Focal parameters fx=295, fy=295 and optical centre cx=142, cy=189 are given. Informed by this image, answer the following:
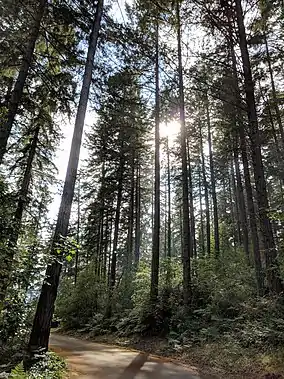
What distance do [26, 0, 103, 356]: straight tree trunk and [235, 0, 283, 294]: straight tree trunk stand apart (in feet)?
15.8

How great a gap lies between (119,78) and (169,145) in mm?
11050

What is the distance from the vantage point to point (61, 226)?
702cm

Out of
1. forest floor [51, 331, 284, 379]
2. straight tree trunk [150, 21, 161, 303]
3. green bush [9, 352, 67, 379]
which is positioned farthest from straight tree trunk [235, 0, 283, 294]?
green bush [9, 352, 67, 379]

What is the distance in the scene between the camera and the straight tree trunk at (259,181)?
8.02m

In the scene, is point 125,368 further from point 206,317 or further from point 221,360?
point 206,317

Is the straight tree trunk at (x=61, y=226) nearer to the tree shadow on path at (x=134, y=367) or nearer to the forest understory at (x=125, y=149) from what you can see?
the forest understory at (x=125, y=149)

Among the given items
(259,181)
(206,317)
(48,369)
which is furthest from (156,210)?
(48,369)

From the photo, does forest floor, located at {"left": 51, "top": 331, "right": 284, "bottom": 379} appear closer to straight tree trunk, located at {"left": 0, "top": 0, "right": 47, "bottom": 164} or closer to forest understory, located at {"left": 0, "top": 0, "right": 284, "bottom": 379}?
forest understory, located at {"left": 0, "top": 0, "right": 284, "bottom": 379}

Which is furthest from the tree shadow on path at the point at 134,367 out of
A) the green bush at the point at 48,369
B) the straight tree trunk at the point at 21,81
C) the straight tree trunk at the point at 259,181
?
the straight tree trunk at the point at 21,81

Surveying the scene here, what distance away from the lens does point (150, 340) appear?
10.6 metres

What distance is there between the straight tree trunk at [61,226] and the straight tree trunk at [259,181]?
4.81m

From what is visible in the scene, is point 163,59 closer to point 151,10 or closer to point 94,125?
point 151,10

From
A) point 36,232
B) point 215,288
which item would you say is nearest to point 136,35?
point 36,232

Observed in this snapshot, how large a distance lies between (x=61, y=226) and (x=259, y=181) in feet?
19.3
